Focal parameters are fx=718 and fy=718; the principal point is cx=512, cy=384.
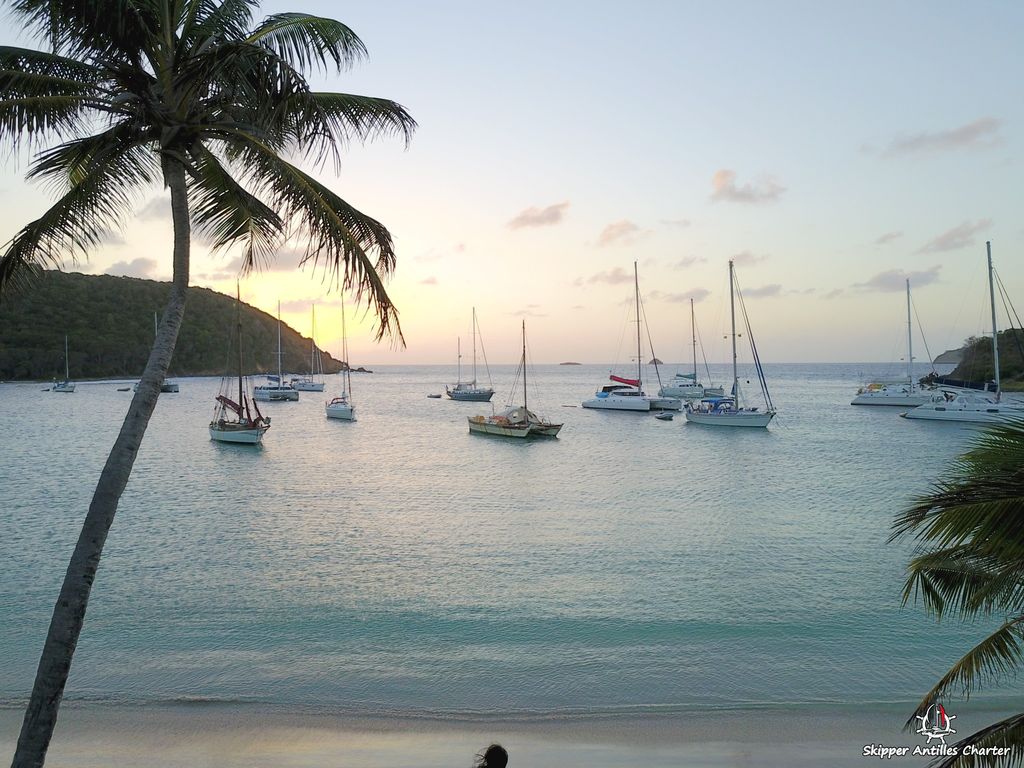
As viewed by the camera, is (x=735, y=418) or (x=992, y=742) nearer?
(x=992, y=742)

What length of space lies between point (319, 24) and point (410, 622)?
12583 mm

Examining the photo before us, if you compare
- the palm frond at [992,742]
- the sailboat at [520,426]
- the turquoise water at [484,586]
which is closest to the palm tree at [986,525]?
the palm frond at [992,742]

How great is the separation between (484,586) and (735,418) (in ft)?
150

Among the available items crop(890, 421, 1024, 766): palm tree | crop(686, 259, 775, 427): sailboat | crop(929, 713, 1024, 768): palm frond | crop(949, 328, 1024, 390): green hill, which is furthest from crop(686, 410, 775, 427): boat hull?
crop(929, 713, 1024, 768): palm frond

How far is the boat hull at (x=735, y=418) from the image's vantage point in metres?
58.8

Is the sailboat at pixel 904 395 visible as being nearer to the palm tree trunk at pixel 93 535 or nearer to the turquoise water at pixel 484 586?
the turquoise water at pixel 484 586

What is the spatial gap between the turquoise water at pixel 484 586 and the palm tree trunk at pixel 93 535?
669cm

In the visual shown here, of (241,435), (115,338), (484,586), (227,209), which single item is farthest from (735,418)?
(115,338)

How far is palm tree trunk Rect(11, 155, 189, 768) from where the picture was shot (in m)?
5.36

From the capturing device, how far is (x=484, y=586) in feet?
60.4

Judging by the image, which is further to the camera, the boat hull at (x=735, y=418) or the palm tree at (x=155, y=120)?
the boat hull at (x=735, y=418)

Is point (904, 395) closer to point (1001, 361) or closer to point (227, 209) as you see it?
point (1001, 361)

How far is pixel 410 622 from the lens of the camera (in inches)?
619

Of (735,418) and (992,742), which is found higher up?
(992,742)
